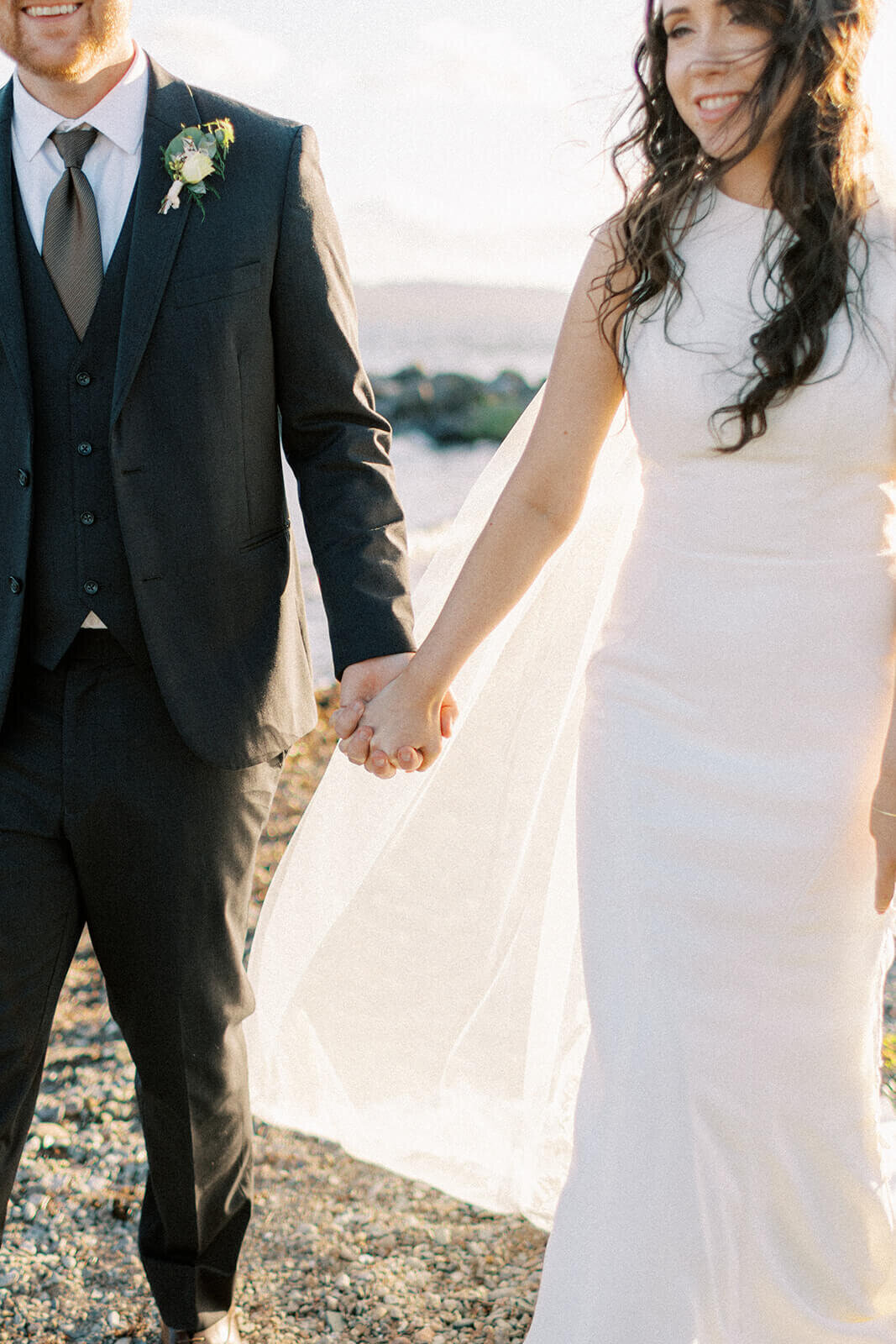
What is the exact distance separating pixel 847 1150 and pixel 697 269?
4.62ft

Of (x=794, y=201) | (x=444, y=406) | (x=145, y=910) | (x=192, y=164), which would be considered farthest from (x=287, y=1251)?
(x=444, y=406)

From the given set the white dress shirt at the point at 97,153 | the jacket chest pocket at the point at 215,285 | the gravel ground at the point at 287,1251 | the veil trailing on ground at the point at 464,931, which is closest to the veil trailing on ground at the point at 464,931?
the veil trailing on ground at the point at 464,931

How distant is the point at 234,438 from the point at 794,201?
98 centimetres

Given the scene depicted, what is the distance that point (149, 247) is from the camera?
2322 mm

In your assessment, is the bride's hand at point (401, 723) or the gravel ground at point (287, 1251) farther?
the gravel ground at point (287, 1251)

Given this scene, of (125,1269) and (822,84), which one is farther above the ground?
(822,84)

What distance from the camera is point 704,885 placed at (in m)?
2.20

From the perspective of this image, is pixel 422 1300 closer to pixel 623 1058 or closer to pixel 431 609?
pixel 623 1058

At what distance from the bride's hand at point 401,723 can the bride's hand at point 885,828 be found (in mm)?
814

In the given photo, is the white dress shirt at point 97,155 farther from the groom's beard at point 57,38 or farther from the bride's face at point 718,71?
the bride's face at point 718,71

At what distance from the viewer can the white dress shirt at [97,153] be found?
92.5 inches

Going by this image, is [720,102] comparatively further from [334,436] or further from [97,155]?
[97,155]

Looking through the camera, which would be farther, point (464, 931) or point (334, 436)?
point (464, 931)

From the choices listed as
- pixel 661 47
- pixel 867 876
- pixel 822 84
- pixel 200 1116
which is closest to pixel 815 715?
pixel 867 876
